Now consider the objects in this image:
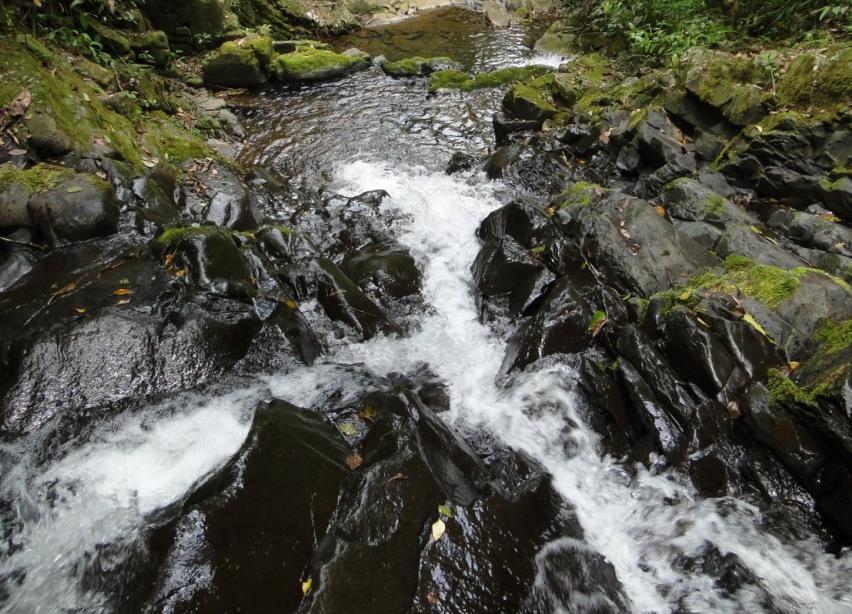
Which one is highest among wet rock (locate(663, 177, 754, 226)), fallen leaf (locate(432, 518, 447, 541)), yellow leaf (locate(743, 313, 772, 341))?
yellow leaf (locate(743, 313, 772, 341))

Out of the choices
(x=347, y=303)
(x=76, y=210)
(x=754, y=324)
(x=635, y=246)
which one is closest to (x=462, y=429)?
(x=347, y=303)

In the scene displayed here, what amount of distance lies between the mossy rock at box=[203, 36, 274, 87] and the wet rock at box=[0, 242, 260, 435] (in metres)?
9.37

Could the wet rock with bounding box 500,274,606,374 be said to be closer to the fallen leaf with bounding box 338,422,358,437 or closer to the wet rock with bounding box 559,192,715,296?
the wet rock with bounding box 559,192,715,296

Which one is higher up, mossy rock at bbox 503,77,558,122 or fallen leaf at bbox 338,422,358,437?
mossy rock at bbox 503,77,558,122

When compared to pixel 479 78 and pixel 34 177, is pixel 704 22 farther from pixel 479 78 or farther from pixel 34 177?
pixel 34 177

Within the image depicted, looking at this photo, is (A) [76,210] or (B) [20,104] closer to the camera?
(A) [76,210]

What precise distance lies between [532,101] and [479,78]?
319 centimetres

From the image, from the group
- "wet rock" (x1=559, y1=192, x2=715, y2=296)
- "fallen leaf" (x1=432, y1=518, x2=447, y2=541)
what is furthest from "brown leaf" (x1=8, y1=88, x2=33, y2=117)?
"wet rock" (x1=559, y1=192, x2=715, y2=296)

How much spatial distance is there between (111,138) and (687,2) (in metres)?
13.4

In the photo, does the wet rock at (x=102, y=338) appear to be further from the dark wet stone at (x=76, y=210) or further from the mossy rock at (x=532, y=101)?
the mossy rock at (x=532, y=101)

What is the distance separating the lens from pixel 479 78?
13031 millimetres

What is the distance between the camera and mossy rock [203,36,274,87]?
12.5m

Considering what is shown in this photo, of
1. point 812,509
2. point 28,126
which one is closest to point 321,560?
point 812,509

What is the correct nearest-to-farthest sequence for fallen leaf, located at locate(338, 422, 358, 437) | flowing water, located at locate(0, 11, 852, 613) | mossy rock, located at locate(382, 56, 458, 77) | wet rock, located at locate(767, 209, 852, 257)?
flowing water, located at locate(0, 11, 852, 613) < fallen leaf, located at locate(338, 422, 358, 437) < wet rock, located at locate(767, 209, 852, 257) < mossy rock, located at locate(382, 56, 458, 77)
